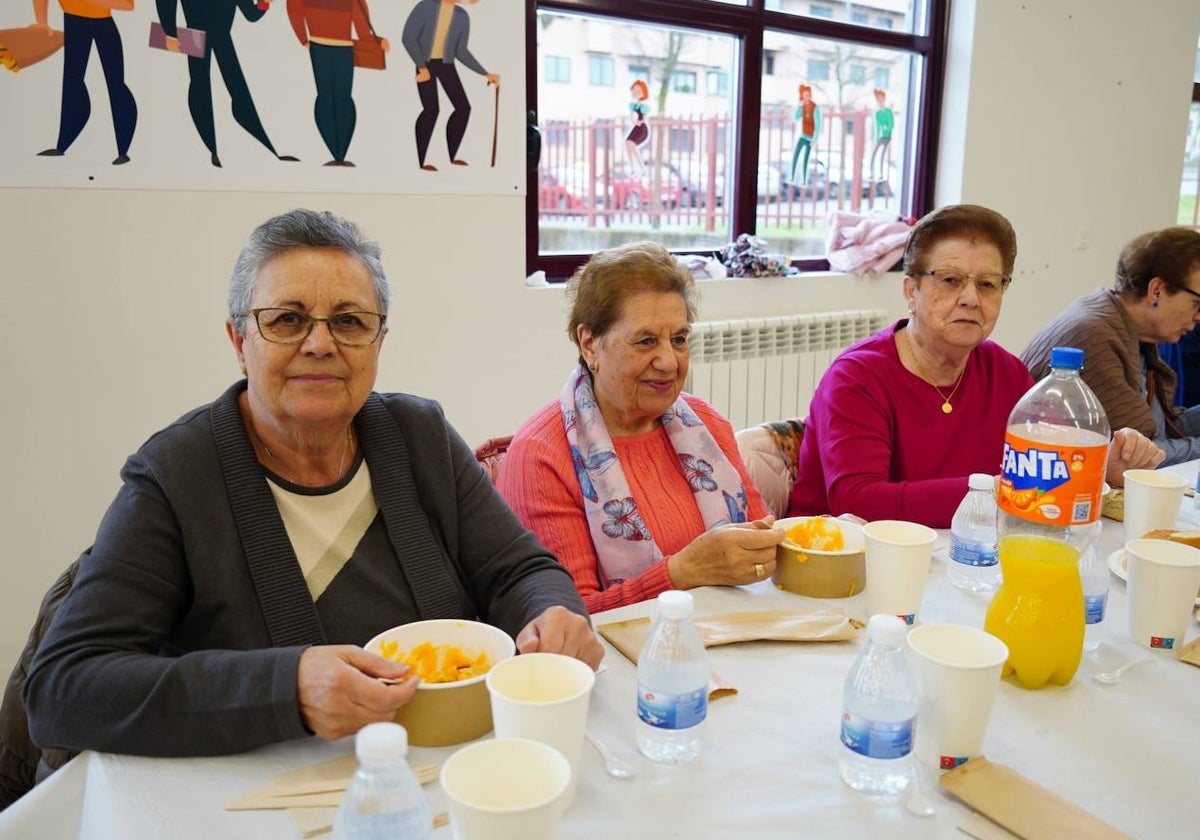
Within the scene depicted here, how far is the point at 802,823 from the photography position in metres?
0.88

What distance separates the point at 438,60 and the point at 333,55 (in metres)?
0.33

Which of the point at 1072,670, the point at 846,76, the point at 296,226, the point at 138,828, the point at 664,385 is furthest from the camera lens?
the point at 846,76

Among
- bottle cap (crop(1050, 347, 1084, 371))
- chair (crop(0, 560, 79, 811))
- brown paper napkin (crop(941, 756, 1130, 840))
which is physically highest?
bottle cap (crop(1050, 347, 1084, 371))

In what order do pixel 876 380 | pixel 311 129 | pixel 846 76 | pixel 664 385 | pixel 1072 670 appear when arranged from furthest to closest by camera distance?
pixel 846 76
pixel 311 129
pixel 876 380
pixel 664 385
pixel 1072 670

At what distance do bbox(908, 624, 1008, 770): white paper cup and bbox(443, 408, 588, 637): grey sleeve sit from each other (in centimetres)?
51

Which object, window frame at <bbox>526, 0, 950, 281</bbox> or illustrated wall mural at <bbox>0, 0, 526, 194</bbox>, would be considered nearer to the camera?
illustrated wall mural at <bbox>0, 0, 526, 194</bbox>

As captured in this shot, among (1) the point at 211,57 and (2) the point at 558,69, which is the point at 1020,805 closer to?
(1) the point at 211,57

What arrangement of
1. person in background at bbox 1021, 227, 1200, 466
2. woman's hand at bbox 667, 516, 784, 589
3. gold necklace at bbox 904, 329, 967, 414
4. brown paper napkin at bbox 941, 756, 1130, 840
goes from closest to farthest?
brown paper napkin at bbox 941, 756, 1130, 840
woman's hand at bbox 667, 516, 784, 589
gold necklace at bbox 904, 329, 967, 414
person in background at bbox 1021, 227, 1200, 466

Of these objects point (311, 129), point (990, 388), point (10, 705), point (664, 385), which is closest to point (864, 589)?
point (664, 385)

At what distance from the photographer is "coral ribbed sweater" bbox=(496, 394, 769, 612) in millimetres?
1523

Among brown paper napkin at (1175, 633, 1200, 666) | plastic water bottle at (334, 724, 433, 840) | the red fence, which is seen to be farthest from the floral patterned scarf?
the red fence

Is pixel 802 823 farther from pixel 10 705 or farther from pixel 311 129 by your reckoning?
pixel 311 129

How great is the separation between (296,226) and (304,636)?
0.57 meters

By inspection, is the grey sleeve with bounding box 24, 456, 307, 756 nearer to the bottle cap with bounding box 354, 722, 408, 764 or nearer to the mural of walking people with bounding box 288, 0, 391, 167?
the bottle cap with bounding box 354, 722, 408, 764
